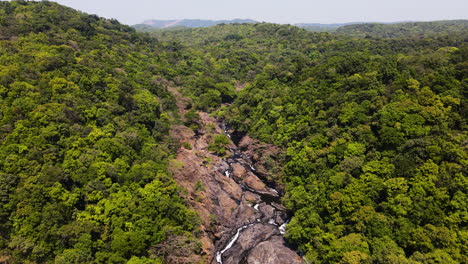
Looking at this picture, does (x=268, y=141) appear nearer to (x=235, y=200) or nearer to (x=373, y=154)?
(x=235, y=200)

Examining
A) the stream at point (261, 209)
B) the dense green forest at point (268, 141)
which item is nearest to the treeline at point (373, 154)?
the dense green forest at point (268, 141)

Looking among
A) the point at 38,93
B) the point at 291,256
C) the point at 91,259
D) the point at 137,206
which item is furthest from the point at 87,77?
the point at 291,256

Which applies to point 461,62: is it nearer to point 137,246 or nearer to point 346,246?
point 346,246

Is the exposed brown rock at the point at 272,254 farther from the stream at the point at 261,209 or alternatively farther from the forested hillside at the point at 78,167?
the forested hillside at the point at 78,167

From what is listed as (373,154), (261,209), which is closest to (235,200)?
(261,209)

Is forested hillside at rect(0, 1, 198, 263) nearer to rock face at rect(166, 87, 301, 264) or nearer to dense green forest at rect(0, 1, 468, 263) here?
dense green forest at rect(0, 1, 468, 263)

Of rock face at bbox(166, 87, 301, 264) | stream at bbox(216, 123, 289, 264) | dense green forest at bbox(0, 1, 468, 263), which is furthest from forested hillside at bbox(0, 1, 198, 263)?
stream at bbox(216, 123, 289, 264)

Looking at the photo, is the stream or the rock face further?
the stream
